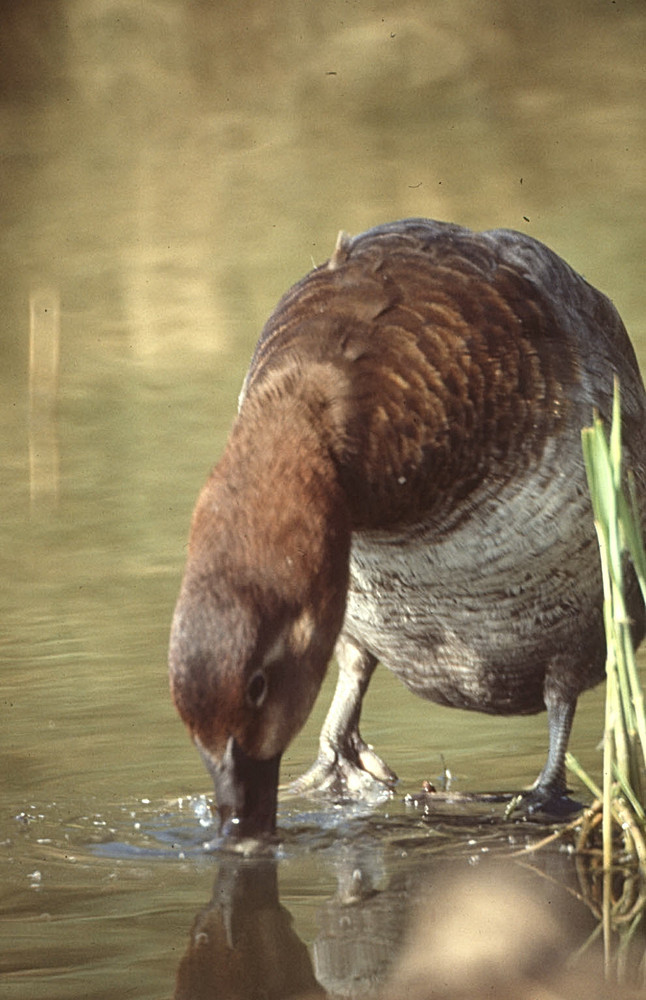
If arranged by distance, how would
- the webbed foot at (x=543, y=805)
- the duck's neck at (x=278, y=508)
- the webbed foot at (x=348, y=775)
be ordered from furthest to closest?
1. the webbed foot at (x=348, y=775)
2. the webbed foot at (x=543, y=805)
3. the duck's neck at (x=278, y=508)

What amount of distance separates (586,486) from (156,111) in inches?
522

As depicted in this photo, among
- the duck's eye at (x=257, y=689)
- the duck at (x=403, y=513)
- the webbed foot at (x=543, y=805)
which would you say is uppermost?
the duck at (x=403, y=513)

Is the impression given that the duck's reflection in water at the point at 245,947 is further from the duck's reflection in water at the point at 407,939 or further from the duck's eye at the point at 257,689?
the duck's eye at the point at 257,689

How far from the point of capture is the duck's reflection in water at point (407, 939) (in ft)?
11.0

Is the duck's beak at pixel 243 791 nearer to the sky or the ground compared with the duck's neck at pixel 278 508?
nearer to the ground

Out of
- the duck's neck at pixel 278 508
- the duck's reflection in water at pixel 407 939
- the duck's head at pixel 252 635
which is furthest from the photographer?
the duck's neck at pixel 278 508

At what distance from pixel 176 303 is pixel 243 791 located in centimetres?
1002

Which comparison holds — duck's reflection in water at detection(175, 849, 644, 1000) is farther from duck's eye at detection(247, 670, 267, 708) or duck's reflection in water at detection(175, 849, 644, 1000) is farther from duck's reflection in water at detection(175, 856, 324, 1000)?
duck's eye at detection(247, 670, 267, 708)

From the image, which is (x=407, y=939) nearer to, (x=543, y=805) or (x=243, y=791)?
(x=243, y=791)

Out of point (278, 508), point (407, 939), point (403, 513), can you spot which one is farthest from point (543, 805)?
point (278, 508)

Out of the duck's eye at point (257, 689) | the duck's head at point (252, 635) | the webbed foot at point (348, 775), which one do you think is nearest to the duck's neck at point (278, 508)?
the duck's head at point (252, 635)

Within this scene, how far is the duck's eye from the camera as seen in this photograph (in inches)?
141

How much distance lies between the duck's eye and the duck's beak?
0.09 meters

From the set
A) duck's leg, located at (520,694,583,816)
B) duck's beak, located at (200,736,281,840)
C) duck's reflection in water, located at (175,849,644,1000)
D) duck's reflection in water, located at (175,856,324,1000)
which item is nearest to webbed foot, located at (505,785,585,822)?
duck's leg, located at (520,694,583,816)
